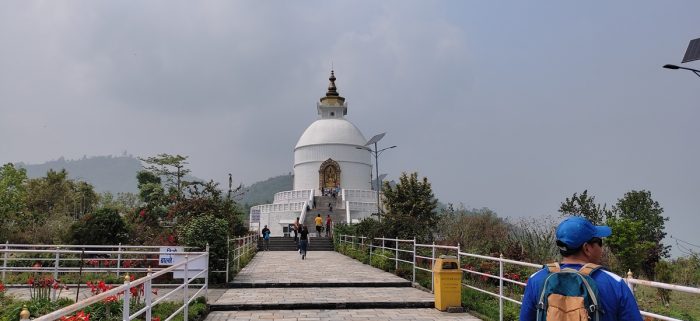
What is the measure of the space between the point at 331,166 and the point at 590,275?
4961 cm

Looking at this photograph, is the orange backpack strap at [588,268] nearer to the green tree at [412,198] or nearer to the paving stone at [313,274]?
the paving stone at [313,274]

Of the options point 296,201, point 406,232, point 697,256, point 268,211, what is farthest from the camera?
point 296,201

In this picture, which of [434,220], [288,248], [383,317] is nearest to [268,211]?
[288,248]

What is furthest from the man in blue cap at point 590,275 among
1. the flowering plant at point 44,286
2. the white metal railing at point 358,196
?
the white metal railing at point 358,196

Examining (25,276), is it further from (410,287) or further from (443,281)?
(443,281)

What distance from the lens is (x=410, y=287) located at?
13492mm

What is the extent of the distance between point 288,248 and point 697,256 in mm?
19513

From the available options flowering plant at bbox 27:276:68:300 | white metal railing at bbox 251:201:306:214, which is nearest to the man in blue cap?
flowering plant at bbox 27:276:68:300

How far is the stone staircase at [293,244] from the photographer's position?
29391 millimetres

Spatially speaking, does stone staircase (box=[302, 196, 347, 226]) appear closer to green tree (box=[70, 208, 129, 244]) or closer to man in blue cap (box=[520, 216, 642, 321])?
green tree (box=[70, 208, 129, 244])

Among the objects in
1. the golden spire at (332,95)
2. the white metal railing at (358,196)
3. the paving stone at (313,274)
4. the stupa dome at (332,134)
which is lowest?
the paving stone at (313,274)

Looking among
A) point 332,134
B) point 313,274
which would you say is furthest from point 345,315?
point 332,134

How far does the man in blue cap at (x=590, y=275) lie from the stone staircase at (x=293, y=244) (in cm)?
2672

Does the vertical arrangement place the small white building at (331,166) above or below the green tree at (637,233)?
above
